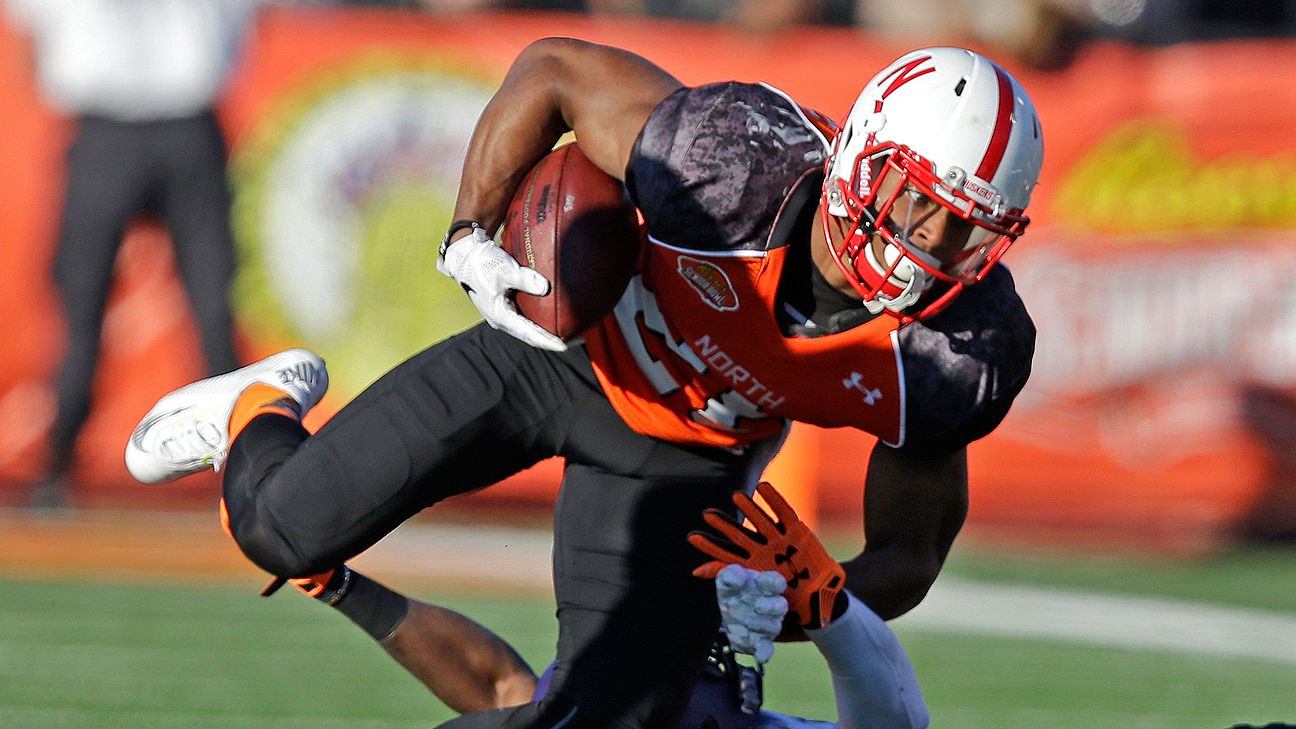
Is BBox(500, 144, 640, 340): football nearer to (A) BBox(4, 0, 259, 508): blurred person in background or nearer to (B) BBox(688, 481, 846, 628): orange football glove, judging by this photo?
(B) BBox(688, 481, 846, 628): orange football glove

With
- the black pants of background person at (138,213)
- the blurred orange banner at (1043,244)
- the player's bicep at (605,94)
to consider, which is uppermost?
the player's bicep at (605,94)

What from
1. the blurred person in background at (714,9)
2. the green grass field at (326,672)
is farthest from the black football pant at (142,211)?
the green grass field at (326,672)

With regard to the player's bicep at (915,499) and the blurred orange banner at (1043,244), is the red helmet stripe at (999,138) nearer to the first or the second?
the player's bicep at (915,499)

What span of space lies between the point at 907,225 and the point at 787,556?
58 cm

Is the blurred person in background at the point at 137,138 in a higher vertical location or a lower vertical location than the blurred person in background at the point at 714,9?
higher

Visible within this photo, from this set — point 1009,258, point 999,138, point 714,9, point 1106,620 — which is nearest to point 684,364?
point 999,138

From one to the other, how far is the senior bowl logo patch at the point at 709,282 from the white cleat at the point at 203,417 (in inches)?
35.2

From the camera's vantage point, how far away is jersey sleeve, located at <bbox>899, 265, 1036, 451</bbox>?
120 inches

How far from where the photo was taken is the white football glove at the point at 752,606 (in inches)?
112

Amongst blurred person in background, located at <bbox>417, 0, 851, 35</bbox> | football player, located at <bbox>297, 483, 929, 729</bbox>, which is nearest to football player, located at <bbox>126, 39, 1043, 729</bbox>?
football player, located at <bbox>297, 483, 929, 729</bbox>

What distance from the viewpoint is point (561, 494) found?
347 centimetres

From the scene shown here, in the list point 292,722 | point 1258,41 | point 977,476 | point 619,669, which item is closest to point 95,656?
point 292,722

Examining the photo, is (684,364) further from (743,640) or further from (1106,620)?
(1106,620)

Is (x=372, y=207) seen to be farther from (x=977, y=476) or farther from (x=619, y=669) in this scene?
(x=619, y=669)
